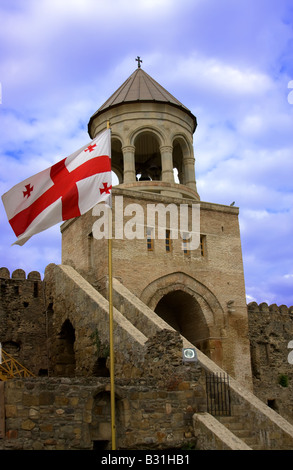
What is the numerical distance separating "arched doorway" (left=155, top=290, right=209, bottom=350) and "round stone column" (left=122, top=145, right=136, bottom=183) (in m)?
4.49

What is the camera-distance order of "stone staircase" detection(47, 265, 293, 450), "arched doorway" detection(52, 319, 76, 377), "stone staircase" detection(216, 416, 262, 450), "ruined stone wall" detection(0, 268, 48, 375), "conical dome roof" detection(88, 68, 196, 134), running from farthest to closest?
1. "conical dome roof" detection(88, 68, 196, 134)
2. "ruined stone wall" detection(0, 268, 48, 375)
3. "arched doorway" detection(52, 319, 76, 377)
4. "stone staircase" detection(216, 416, 262, 450)
5. "stone staircase" detection(47, 265, 293, 450)

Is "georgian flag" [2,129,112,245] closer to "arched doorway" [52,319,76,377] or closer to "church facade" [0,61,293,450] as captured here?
"church facade" [0,61,293,450]

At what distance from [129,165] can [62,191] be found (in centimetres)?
938

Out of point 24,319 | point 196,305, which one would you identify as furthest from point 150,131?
point 24,319

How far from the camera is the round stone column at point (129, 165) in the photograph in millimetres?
20594

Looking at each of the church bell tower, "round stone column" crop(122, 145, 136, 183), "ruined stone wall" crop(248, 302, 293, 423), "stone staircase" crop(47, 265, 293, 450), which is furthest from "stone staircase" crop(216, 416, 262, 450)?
"ruined stone wall" crop(248, 302, 293, 423)

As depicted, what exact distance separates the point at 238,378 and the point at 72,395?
946cm

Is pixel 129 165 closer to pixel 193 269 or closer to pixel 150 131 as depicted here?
pixel 150 131

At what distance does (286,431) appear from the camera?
13.2 meters

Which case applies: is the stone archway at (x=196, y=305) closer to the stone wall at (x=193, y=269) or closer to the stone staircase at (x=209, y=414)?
the stone wall at (x=193, y=269)

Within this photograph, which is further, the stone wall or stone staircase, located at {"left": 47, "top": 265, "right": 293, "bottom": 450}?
the stone wall

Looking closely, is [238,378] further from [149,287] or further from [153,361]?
[153,361]

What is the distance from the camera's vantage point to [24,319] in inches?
808

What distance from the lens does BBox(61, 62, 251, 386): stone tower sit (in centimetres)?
1875
